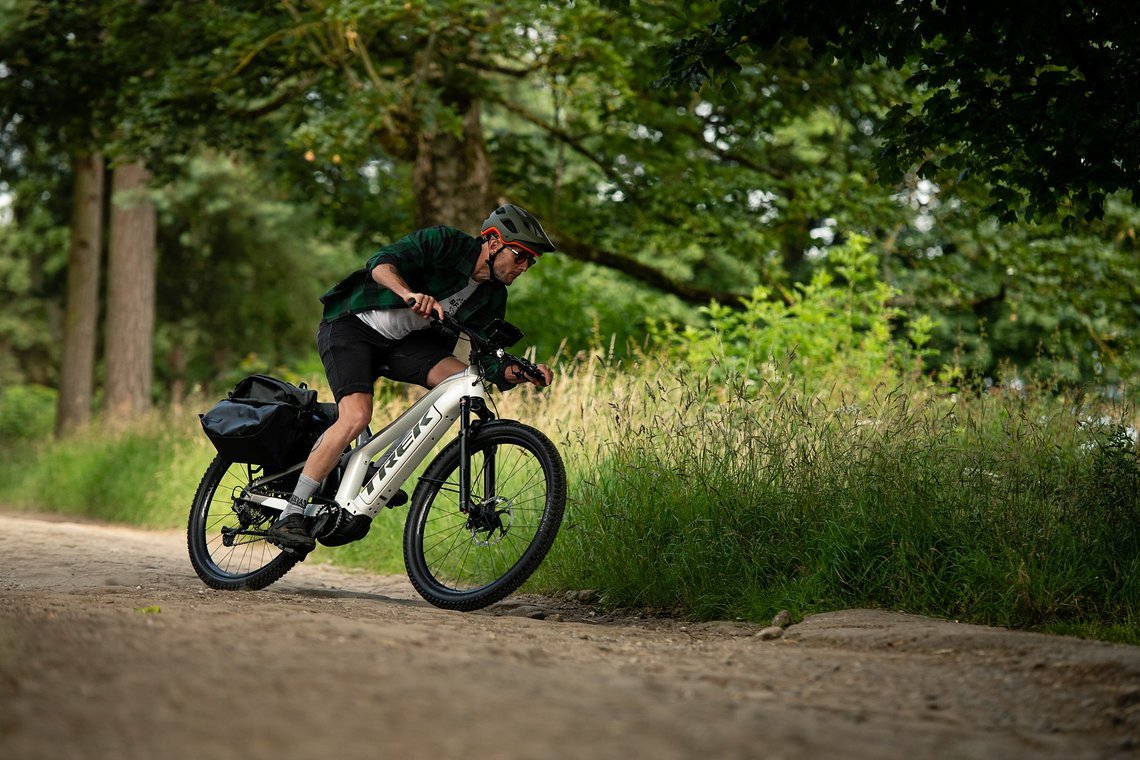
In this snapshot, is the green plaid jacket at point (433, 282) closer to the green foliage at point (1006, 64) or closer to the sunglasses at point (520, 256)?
the sunglasses at point (520, 256)

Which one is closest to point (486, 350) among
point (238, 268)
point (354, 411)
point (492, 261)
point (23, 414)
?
point (492, 261)

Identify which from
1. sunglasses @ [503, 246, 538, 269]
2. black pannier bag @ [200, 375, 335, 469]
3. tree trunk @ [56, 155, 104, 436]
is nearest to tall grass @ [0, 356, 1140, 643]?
sunglasses @ [503, 246, 538, 269]

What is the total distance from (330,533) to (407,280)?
1.41 meters

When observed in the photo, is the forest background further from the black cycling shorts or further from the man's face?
the man's face

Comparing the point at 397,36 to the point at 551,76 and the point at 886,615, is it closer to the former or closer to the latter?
the point at 551,76

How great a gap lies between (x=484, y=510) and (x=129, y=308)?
15.1 m

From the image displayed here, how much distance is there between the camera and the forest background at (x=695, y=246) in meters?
6.07

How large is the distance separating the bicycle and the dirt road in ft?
2.05

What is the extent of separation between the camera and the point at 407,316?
6.27m

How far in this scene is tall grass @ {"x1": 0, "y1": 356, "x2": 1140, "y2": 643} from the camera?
5520 mm

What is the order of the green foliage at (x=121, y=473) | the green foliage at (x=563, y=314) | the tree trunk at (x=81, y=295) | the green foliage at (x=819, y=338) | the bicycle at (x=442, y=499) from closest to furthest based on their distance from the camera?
the bicycle at (x=442, y=499) → the green foliage at (x=819, y=338) → the green foliage at (x=121, y=473) → the green foliage at (x=563, y=314) → the tree trunk at (x=81, y=295)

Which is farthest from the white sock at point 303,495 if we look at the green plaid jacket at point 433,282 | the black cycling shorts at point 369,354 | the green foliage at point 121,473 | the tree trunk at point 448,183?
the tree trunk at point 448,183

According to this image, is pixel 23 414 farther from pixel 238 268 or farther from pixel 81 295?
pixel 81 295

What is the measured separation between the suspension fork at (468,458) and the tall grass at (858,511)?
1.01 m
